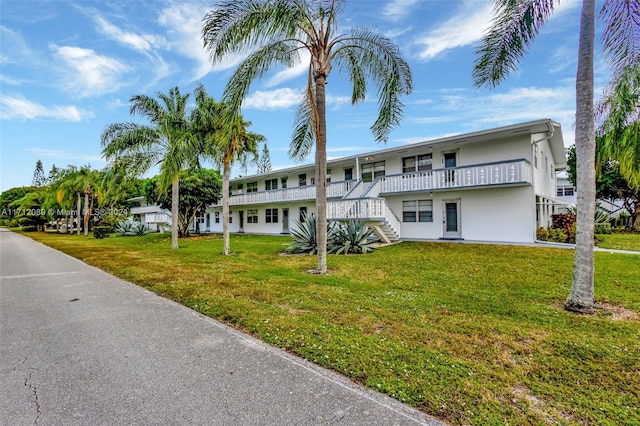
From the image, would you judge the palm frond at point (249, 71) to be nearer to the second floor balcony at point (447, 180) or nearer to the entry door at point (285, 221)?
the second floor balcony at point (447, 180)

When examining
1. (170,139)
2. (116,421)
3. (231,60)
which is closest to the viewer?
(116,421)

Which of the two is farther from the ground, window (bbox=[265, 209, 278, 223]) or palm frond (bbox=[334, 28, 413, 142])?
palm frond (bbox=[334, 28, 413, 142])

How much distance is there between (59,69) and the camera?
16.5 metres

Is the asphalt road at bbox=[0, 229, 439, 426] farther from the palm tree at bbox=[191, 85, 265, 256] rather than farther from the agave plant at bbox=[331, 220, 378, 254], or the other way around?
the palm tree at bbox=[191, 85, 265, 256]

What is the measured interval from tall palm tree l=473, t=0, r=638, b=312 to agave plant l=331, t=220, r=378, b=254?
7.70 m

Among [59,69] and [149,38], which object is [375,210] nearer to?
[149,38]

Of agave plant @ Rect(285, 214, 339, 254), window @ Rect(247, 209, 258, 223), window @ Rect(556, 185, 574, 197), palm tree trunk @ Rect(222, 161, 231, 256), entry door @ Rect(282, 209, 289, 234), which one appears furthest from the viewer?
window @ Rect(556, 185, 574, 197)

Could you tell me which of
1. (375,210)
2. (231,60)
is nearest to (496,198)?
(375,210)

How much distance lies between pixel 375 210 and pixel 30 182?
12780 centimetres

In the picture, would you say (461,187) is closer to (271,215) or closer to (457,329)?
(457,329)

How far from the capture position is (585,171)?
577 cm

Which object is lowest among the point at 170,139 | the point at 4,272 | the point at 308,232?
the point at 4,272

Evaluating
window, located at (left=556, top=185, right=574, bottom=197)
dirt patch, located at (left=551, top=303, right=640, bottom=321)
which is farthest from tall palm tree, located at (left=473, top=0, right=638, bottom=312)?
window, located at (left=556, top=185, right=574, bottom=197)

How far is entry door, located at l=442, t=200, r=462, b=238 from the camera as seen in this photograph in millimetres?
16578
